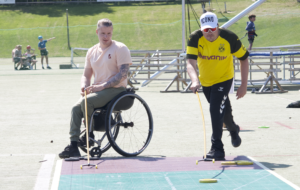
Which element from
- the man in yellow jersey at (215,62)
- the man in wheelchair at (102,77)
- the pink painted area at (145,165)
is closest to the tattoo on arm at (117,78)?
the man in wheelchair at (102,77)

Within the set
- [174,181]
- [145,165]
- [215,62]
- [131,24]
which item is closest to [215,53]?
[215,62]

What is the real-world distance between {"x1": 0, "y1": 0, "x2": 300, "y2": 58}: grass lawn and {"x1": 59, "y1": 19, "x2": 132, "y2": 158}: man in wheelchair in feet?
124

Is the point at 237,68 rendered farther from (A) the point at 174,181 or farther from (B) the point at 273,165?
(A) the point at 174,181

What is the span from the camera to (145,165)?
535cm

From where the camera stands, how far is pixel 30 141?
276 inches

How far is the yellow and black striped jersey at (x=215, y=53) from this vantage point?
5.49 m

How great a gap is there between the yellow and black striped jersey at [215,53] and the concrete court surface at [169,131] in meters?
1.00

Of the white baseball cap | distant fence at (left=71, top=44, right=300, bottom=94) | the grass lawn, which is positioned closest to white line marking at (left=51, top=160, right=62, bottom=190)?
the white baseball cap

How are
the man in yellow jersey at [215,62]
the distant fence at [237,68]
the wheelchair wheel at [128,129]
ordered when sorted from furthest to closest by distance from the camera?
the distant fence at [237,68]
the wheelchair wheel at [128,129]
the man in yellow jersey at [215,62]

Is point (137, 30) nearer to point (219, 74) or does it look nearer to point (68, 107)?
point (68, 107)

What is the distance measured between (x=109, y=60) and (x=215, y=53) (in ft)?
4.05

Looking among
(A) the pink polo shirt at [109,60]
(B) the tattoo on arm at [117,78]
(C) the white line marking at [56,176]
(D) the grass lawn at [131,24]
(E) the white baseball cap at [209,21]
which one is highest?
(D) the grass lawn at [131,24]

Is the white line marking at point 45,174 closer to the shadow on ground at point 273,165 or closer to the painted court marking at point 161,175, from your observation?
the painted court marking at point 161,175

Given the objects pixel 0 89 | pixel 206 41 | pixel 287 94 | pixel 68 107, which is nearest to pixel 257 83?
pixel 287 94
